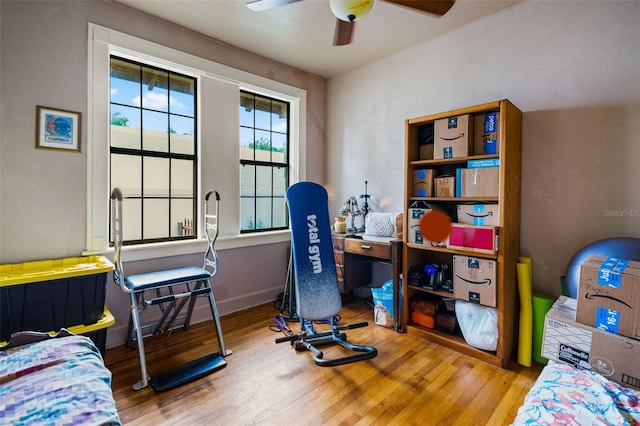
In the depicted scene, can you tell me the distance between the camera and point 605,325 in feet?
5.33

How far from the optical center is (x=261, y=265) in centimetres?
357

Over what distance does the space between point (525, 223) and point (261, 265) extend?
2.66 metres

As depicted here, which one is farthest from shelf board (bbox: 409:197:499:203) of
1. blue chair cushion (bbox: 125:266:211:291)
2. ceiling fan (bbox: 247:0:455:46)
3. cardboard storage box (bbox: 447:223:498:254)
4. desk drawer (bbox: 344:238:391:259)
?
blue chair cushion (bbox: 125:266:211:291)

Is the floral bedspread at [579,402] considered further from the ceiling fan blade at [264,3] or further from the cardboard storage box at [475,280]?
the ceiling fan blade at [264,3]

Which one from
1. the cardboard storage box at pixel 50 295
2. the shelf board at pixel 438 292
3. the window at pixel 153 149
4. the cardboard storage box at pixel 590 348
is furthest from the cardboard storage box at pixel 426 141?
the cardboard storage box at pixel 50 295

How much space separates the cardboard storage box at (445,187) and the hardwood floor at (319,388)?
1.29m

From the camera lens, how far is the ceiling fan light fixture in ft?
5.49

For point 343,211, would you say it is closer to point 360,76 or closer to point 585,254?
point 360,76

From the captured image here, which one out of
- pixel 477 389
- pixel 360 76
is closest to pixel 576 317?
pixel 477 389

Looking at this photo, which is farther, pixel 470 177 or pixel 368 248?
pixel 368 248

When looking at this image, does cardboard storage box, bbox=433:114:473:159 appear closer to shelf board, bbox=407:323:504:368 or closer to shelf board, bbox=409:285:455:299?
shelf board, bbox=409:285:455:299

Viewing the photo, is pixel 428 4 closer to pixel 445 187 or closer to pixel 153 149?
pixel 445 187

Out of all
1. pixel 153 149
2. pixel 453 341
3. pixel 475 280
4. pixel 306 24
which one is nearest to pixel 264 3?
pixel 306 24

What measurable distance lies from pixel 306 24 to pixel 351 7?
129 centimetres
